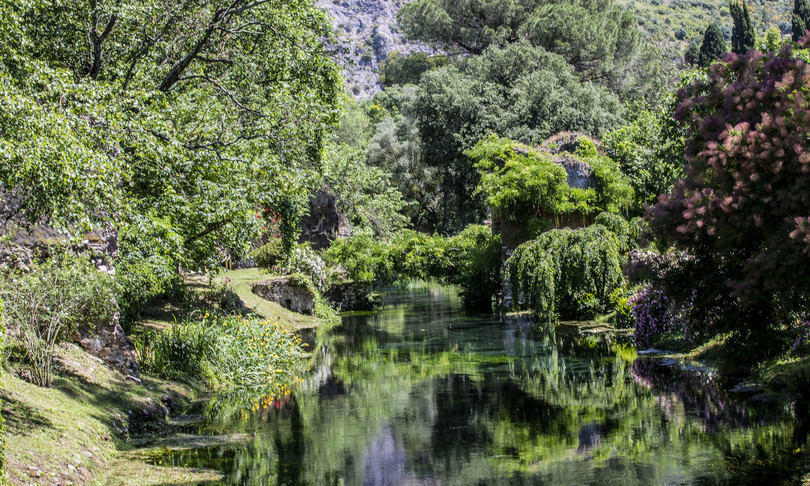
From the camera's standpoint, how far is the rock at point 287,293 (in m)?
26.9

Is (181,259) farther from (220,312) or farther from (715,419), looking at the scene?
(715,419)

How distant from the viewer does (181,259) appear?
14.9 m

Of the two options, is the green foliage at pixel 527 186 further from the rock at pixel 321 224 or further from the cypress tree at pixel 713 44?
the cypress tree at pixel 713 44

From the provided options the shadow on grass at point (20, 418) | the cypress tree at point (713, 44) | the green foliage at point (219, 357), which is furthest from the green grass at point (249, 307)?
the cypress tree at point (713, 44)

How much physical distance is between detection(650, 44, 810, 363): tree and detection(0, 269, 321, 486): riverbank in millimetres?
7627

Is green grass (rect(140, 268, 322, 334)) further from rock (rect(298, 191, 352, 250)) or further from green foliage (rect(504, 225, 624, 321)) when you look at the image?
green foliage (rect(504, 225, 624, 321))

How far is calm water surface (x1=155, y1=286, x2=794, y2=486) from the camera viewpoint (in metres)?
8.69

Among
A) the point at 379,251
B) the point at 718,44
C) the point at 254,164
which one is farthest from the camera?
the point at 718,44

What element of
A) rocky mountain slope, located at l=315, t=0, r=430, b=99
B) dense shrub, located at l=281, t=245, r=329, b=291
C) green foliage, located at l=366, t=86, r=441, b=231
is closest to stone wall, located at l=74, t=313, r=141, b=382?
dense shrub, located at l=281, t=245, r=329, b=291

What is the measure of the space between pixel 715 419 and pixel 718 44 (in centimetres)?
6505

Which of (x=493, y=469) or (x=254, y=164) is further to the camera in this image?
(x=254, y=164)

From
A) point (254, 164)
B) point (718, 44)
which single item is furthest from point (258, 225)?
point (718, 44)

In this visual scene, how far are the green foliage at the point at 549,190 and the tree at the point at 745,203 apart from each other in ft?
43.0

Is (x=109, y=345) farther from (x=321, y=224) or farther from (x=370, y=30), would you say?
(x=370, y=30)
